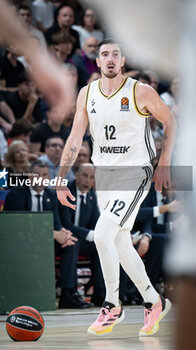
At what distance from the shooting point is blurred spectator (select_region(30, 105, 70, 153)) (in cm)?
Result: 950

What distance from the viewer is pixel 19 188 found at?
852cm

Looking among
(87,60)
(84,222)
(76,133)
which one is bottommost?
(84,222)

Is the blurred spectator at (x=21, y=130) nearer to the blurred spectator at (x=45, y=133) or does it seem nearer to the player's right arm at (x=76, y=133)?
the blurred spectator at (x=45, y=133)

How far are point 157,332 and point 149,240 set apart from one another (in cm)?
378

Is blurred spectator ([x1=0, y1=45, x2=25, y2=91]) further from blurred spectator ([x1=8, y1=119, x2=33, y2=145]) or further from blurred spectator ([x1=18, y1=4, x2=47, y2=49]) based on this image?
blurred spectator ([x1=8, y1=119, x2=33, y2=145])

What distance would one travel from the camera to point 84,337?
521 centimetres

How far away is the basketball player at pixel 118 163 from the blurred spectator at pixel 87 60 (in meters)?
4.84

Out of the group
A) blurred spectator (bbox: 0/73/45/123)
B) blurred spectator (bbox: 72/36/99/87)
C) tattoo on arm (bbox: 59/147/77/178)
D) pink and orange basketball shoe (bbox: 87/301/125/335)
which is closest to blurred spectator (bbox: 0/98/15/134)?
blurred spectator (bbox: 0/73/45/123)

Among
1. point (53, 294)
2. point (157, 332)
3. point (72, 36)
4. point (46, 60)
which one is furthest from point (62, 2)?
point (46, 60)

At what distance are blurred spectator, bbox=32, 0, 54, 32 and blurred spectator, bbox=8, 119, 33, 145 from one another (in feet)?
8.21

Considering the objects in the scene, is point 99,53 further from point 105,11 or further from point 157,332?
point 105,11

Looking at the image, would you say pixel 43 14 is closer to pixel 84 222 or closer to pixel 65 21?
pixel 65 21

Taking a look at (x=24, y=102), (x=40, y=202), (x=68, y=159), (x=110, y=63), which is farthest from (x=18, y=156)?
(x=110, y=63)

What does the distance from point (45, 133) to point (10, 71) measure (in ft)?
4.09
